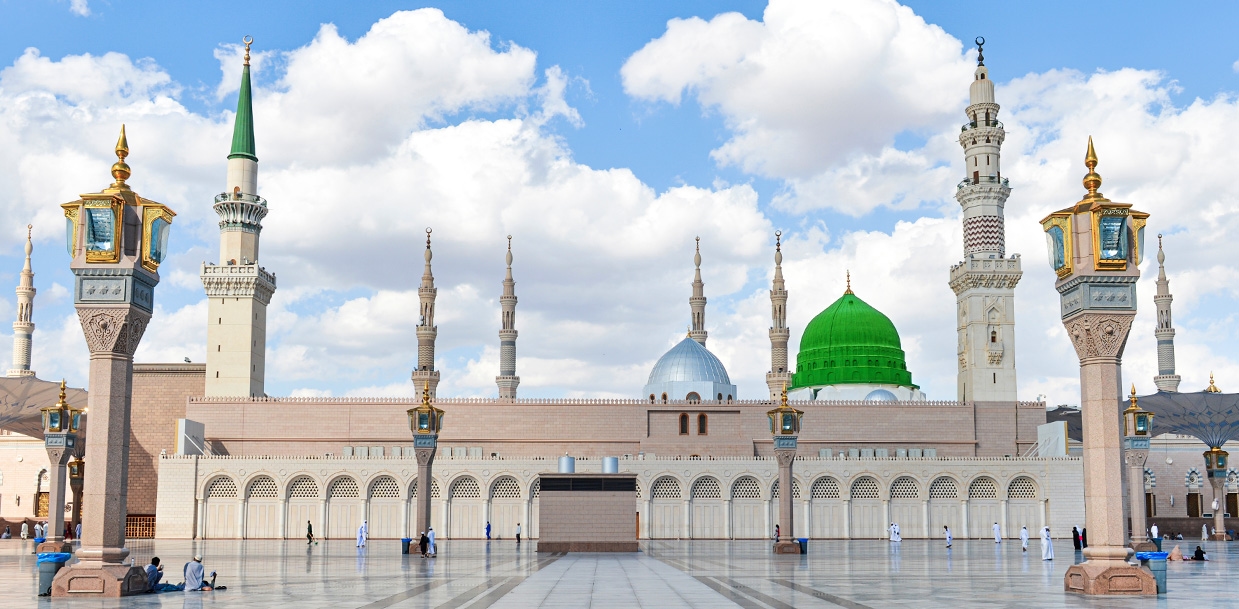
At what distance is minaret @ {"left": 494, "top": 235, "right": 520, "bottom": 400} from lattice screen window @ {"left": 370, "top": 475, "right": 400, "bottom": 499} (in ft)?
50.7

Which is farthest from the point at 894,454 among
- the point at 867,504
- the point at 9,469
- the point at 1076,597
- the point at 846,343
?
the point at 9,469

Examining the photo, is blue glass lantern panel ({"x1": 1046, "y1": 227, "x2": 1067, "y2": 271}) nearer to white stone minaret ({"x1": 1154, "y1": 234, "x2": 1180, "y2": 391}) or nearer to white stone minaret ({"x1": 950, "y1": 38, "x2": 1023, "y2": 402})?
white stone minaret ({"x1": 950, "y1": 38, "x2": 1023, "y2": 402})

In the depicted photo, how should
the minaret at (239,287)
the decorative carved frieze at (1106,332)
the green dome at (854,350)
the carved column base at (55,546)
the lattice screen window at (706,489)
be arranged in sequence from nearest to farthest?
the decorative carved frieze at (1106,332) < the carved column base at (55,546) < the lattice screen window at (706,489) < the minaret at (239,287) < the green dome at (854,350)

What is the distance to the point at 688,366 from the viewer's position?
6425cm

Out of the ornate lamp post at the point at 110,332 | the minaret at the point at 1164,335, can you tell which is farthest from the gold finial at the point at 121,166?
the minaret at the point at 1164,335

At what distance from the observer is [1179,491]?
66062 millimetres

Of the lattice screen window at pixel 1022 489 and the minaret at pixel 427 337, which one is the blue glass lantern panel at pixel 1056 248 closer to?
the lattice screen window at pixel 1022 489

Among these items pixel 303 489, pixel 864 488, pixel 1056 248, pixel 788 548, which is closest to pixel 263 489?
pixel 303 489

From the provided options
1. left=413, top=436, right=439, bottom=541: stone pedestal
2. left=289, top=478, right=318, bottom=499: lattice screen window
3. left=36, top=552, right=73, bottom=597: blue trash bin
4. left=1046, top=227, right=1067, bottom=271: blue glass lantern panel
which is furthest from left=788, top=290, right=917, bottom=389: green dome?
left=36, top=552, right=73, bottom=597: blue trash bin

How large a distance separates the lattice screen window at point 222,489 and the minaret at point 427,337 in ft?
47.5

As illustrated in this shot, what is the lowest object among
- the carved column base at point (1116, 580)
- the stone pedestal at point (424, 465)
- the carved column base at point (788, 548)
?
the carved column base at point (788, 548)

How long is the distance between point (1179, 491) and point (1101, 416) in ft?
176

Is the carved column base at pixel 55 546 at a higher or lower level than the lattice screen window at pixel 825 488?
lower

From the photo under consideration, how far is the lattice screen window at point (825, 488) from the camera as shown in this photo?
5169 cm
